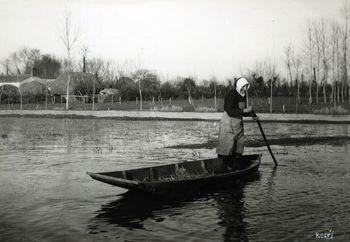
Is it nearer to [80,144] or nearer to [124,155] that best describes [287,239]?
[124,155]

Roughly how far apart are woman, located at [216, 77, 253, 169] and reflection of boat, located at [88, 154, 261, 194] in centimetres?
42

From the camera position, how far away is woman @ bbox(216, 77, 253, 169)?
1058 centimetres

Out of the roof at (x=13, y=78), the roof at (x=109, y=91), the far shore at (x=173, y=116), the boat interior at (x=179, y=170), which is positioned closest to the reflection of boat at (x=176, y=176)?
the boat interior at (x=179, y=170)

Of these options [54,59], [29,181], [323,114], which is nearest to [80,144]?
[29,181]

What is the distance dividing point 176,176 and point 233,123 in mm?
1815

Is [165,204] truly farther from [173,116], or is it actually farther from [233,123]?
[173,116]

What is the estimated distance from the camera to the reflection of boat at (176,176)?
329 inches

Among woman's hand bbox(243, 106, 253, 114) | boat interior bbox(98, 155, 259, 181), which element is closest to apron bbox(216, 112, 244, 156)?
woman's hand bbox(243, 106, 253, 114)

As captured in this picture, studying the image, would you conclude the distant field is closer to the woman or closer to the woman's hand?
the woman

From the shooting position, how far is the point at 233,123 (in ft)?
35.7

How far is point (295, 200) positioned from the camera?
9148mm

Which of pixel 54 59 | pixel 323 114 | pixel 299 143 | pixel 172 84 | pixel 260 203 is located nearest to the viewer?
pixel 260 203

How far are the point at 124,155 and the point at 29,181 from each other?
4.76 metres

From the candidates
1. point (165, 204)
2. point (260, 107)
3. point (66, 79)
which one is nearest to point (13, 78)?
point (66, 79)
